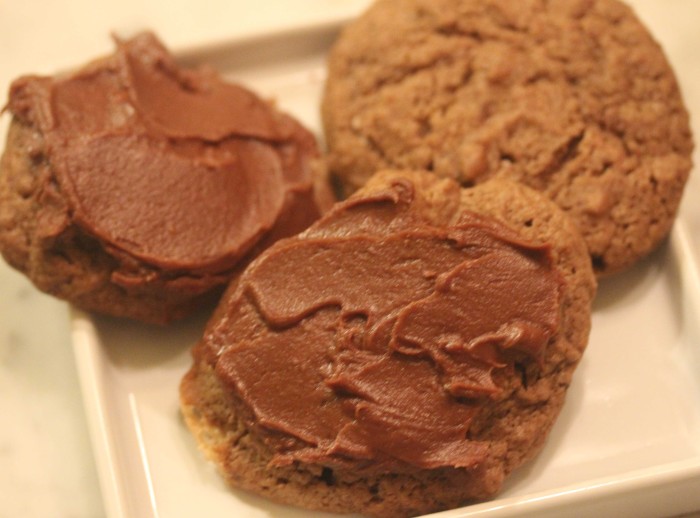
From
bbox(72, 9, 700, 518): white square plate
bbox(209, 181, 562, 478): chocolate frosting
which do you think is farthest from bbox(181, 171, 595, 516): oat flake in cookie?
bbox(72, 9, 700, 518): white square plate

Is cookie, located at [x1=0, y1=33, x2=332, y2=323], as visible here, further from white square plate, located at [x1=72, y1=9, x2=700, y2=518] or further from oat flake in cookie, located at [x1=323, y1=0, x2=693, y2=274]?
oat flake in cookie, located at [x1=323, y1=0, x2=693, y2=274]

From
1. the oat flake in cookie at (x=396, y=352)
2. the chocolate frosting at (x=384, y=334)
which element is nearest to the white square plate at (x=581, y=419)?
the oat flake in cookie at (x=396, y=352)

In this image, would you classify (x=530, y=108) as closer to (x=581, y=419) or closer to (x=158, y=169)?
(x=581, y=419)

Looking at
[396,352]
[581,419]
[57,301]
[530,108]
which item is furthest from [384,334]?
[57,301]

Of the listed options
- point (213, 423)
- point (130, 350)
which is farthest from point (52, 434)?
point (213, 423)

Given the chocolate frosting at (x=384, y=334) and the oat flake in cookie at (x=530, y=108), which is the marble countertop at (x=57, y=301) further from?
the chocolate frosting at (x=384, y=334)

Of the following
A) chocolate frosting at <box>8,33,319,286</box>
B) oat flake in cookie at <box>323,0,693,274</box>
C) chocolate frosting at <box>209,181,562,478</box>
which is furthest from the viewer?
oat flake in cookie at <box>323,0,693,274</box>
